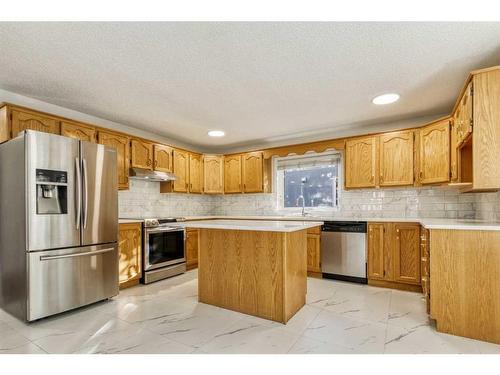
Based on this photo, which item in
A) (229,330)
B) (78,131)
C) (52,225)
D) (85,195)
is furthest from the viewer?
(78,131)

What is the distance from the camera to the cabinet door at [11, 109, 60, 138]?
8.92ft

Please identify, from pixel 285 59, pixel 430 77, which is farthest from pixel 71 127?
pixel 430 77

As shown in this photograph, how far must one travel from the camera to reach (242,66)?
7.83ft

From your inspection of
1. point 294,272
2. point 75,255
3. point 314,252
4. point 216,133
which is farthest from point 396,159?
point 75,255

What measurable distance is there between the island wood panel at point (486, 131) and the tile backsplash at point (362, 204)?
0.87 meters

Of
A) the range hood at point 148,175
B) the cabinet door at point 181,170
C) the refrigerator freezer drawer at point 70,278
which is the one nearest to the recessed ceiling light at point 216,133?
the cabinet door at point 181,170

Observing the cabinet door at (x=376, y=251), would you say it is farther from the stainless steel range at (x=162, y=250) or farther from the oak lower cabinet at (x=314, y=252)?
the stainless steel range at (x=162, y=250)

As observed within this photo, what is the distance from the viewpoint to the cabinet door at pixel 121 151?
3.62m

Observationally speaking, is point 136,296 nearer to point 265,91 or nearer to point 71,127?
point 71,127

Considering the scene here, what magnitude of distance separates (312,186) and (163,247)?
9.07 ft

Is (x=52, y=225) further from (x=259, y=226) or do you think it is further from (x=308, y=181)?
(x=308, y=181)

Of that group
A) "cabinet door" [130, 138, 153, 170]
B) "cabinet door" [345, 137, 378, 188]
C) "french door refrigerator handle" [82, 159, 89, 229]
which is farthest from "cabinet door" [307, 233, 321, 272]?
"french door refrigerator handle" [82, 159, 89, 229]

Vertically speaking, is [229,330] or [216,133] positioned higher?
[216,133]

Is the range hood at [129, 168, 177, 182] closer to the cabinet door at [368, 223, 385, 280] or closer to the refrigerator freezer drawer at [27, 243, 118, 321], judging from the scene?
the refrigerator freezer drawer at [27, 243, 118, 321]
